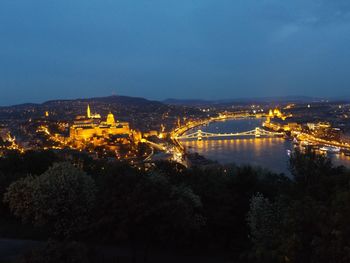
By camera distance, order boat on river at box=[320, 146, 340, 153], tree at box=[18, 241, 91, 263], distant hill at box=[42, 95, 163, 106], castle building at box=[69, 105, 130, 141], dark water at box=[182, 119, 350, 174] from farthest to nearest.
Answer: distant hill at box=[42, 95, 163, 106] → castle building at box=[69, 105, 130, 141] → boat on river at box=[320, 146, 340, 153] → dark water at box=[182, 119, 350, 174] → tree at box=[18, 241, 91, 263]

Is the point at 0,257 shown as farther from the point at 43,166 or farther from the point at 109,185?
the point at 43,166

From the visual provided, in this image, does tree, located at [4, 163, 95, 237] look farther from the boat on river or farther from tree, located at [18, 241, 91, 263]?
the boat on river

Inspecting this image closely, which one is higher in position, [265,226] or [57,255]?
[57,255]

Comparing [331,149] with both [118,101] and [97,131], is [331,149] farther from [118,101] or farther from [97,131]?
[118,101]

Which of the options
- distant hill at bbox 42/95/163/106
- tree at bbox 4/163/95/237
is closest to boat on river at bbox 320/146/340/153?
tree at bbox 4/163/95/237

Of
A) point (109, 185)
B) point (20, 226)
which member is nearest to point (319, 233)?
point (109, 185)

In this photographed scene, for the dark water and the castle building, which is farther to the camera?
the castle building

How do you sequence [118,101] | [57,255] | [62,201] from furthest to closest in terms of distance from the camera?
1. [118,101]
2. [62,201]
3. [57,255]

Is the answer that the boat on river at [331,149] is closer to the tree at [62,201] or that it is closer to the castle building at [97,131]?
the castle building at [97,131]

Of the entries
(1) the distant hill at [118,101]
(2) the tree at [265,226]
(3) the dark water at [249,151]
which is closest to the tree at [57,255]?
(2) the tree at [265,226]

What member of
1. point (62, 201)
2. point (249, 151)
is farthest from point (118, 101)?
point (62, 201)

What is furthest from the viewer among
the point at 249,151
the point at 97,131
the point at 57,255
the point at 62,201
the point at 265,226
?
the point at 97,131
